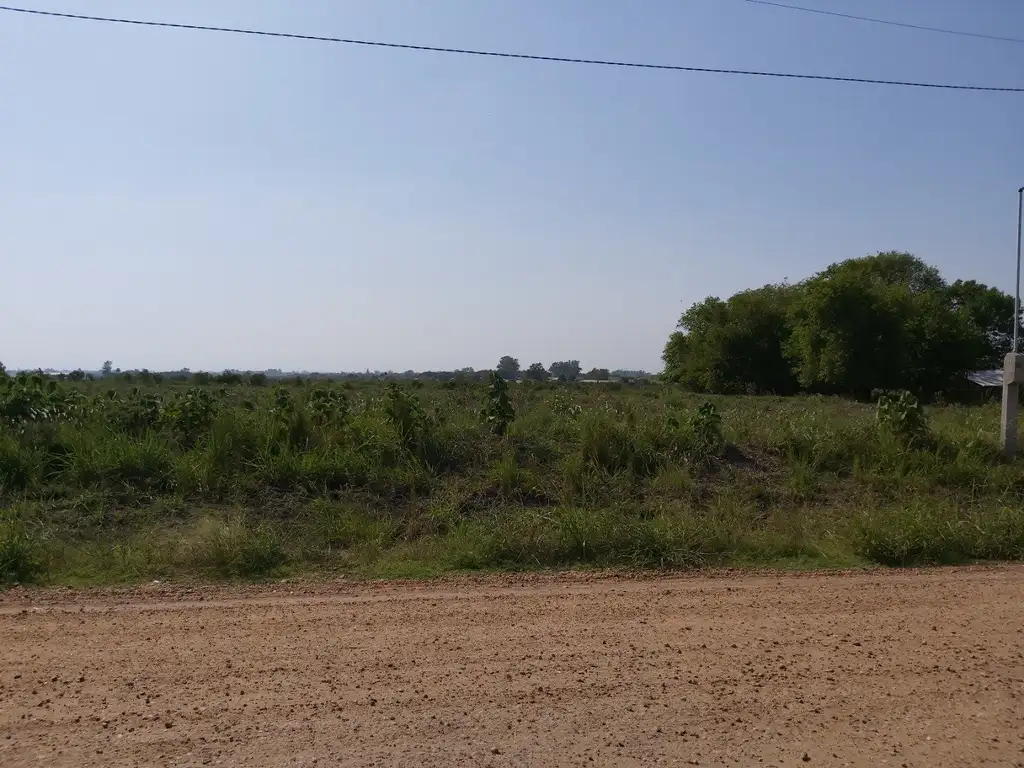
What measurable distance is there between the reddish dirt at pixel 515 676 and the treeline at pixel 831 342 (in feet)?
99.3

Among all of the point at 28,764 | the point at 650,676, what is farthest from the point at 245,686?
the point at 650,676

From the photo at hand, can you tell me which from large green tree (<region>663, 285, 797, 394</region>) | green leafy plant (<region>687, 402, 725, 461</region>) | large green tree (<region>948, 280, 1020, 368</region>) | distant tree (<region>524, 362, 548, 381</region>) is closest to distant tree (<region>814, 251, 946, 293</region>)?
large green tree (<region>948, 280, 1020, 368</region>)

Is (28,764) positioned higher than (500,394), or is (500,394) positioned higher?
(500,394)

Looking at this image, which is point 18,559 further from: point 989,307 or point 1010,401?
point 989,307

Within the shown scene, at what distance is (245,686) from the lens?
15.8 ft

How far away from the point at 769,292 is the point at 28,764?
46.9m

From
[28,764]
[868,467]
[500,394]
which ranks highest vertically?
[500,394]

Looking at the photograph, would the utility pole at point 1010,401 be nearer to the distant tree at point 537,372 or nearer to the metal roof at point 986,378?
the distant tree at point 537,372

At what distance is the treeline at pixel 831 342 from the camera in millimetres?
37656

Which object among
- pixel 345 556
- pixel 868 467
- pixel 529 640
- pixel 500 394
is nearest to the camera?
pixel 529 640

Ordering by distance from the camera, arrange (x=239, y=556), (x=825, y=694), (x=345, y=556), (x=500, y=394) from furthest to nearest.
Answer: (x=500, y=394) < (x=345, y=556) < (x=239, y=556) < (x=825, y=694)

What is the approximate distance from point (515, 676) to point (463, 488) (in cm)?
589

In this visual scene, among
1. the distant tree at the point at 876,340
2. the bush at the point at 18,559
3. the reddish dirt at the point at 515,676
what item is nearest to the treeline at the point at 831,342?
the distant tree at the point at 876,340

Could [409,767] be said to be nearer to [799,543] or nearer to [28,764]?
[28,764]
